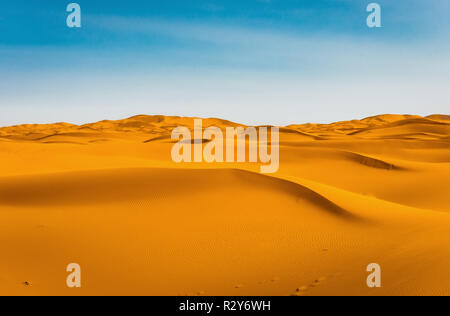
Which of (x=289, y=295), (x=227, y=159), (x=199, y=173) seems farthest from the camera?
(x=227, y=159)

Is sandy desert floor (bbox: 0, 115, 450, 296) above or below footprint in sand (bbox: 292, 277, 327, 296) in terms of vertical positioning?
above

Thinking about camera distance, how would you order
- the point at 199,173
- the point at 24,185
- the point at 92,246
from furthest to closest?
the point at 199,173
the point at 24,185
the point at 92,246

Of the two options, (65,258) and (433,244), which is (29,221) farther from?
(433,244)

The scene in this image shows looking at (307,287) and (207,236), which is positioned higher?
(207,236)

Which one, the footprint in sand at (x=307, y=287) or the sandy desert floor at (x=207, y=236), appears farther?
the sandy desert floor at (x=207, y=236)

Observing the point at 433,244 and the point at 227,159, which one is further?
the point at 227,159

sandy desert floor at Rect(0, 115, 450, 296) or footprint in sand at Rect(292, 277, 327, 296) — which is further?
sandy desert floor at Rect(0, 115, 450, 296)

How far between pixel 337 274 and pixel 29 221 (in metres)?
6.37

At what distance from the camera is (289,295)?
450cm

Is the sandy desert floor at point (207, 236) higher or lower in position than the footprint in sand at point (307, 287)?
higher

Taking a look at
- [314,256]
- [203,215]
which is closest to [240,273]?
[314,256]

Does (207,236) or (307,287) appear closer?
(307,287)
